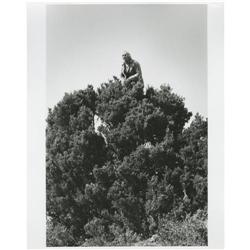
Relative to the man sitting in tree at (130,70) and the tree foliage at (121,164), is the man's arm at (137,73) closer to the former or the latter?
the man sitting in tree at (130,70)

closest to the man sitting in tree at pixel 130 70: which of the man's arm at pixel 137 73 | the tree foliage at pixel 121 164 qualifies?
the man's arm at pixel 137 73

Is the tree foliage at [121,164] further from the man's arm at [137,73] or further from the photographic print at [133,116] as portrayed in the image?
the man's arm at [137,73]

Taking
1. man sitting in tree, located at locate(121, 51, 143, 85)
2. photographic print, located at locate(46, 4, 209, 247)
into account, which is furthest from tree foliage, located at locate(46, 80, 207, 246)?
man sitting in tree, located at locate(121, 51, 143, 85)

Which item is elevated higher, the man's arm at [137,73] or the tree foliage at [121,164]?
the man's arm at [137,73]

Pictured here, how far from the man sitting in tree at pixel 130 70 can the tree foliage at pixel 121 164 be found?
0.15m

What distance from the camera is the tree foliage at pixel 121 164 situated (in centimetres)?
2598

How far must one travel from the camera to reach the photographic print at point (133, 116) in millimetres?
25969

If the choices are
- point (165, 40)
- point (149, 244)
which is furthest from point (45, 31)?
point (149, 244)

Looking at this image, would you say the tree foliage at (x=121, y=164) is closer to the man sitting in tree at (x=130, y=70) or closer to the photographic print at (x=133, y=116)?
the photographic print at (x=133, y=116)

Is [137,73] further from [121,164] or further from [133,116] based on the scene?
[121,164]

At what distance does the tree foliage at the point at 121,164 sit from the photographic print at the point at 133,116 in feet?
0.07

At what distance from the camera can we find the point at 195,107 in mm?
26062

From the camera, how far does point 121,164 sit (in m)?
26.0

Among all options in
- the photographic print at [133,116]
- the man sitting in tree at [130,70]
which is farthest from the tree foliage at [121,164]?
the man sitting in tree at [130,70]
